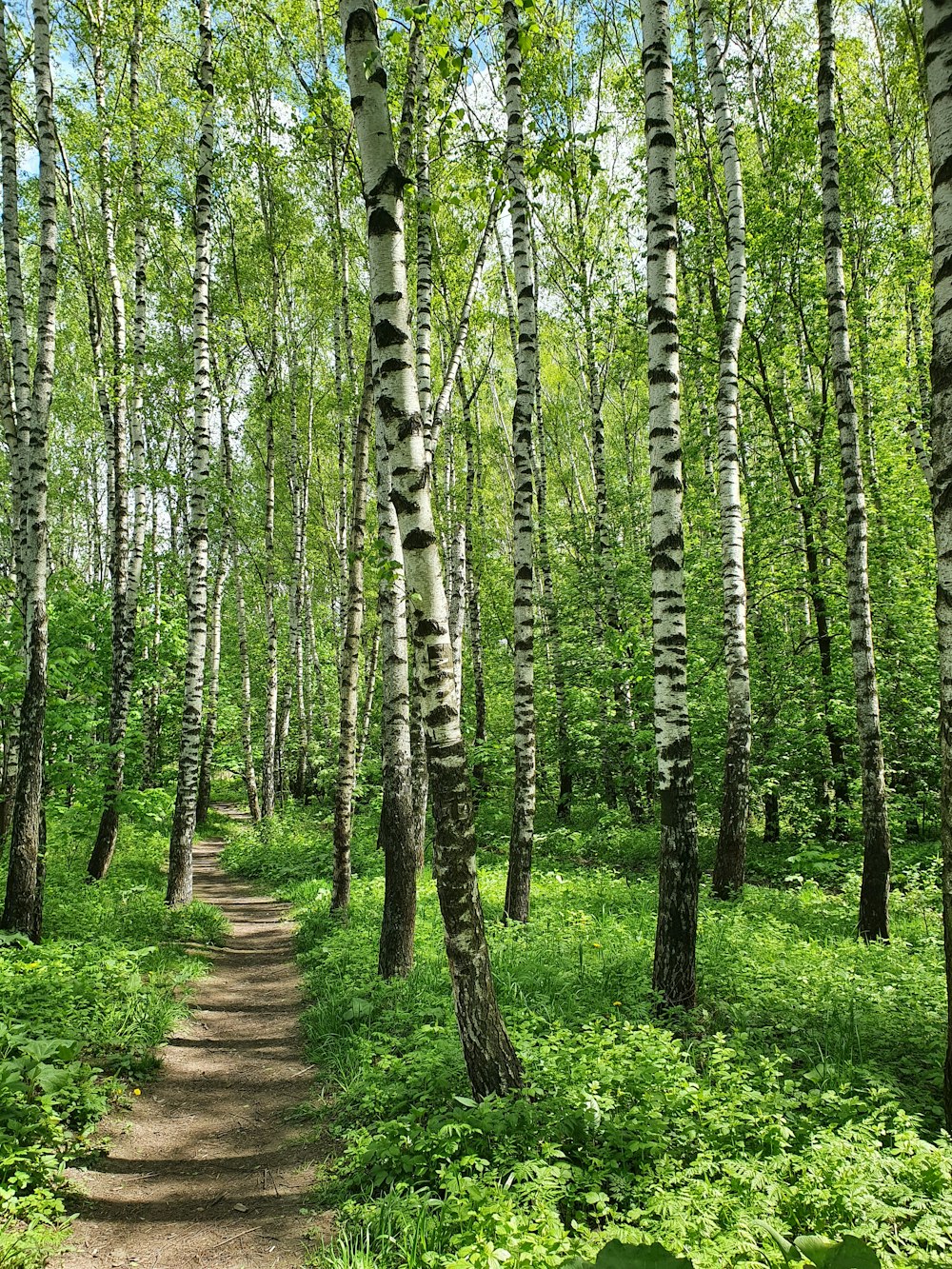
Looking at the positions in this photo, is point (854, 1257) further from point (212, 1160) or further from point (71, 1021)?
point (71, 1021)

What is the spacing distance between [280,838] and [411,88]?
547 inches

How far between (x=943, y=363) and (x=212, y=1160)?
6430 mm

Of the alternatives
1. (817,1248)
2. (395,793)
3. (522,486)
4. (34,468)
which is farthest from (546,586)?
(817,1248)

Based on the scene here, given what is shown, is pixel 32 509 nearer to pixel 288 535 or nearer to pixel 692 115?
pixel 692 115

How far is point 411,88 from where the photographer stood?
276 inches

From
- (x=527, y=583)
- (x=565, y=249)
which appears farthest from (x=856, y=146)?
(x=527, y=583)

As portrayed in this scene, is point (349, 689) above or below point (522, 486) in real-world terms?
below

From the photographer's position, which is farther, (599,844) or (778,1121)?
(599,844)

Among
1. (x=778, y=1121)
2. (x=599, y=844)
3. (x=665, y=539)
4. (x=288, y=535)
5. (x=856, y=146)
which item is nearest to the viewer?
(x=778, y=1121)

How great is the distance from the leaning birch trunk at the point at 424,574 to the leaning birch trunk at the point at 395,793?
2077 millimetres

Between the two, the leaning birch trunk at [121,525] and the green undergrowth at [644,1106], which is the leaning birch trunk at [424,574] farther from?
the leaning birch trunk at [121,525]

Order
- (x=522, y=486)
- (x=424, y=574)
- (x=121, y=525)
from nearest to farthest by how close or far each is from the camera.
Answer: (x=424, y=574)
(x=522, y=486)
(x=121, y=525)

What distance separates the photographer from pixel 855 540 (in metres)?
7.74

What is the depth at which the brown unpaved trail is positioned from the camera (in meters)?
3.66
